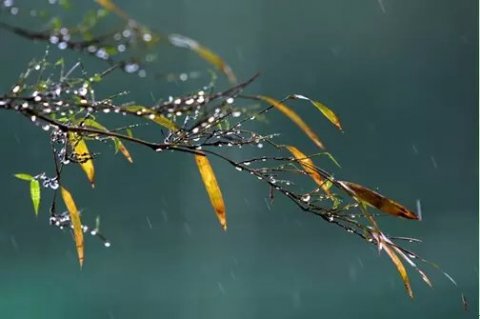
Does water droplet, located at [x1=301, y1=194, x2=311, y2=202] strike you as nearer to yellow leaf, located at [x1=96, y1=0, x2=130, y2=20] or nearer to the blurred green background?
yellow leaf, located at [x1=96, y1=0, x2=130, y2=20]

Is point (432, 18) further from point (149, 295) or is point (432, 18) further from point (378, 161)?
point (149, 295)

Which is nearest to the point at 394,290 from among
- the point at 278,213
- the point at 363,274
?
the point at 363,274

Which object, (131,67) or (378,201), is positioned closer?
(131,67)

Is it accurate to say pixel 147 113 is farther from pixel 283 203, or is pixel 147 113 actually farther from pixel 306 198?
pixel 283 203

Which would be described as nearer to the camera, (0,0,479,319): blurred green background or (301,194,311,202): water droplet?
(301,194,311,202): water droplet

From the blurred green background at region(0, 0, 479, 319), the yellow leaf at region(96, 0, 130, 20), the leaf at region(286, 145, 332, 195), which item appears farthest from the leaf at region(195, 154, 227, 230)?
the blurred green background at region(0, 0, 479, 319)

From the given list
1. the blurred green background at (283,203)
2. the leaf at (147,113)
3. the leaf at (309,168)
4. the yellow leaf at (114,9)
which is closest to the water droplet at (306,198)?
the leaf at (309,168)

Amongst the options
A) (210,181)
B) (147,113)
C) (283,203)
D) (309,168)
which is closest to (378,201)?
(309,168)

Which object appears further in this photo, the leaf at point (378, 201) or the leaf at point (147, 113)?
A: the leaf at point (378, 201)

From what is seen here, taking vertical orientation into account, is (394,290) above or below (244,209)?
below

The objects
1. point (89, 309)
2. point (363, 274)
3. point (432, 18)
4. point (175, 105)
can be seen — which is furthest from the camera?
point (432, 18)

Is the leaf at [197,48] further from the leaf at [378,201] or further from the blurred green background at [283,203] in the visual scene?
the blurred green background at [283,203]
